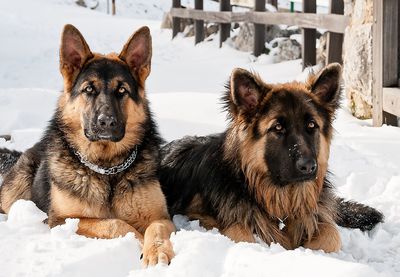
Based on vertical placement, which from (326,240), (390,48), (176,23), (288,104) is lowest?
(326,240)

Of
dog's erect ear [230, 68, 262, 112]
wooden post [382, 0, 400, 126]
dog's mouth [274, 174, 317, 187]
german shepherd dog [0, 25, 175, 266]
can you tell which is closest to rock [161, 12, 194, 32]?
wooden post [382, 0, 400, 126]

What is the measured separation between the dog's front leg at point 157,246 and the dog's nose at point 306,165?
1.03m

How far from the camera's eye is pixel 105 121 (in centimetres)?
432

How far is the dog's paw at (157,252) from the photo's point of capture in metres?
3.51

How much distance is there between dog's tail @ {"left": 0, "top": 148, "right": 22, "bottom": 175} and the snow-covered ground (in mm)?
874

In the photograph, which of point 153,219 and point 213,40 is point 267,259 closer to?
point 153,219

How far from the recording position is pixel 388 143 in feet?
23.6

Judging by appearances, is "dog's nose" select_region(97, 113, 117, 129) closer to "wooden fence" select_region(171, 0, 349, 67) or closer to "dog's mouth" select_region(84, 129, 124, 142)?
"dog's mouth" select_region(84, 129, 124, 142)

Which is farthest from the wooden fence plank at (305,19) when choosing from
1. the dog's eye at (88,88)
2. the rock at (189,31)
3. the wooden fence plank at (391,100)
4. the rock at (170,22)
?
the dog's eye at (88,88)

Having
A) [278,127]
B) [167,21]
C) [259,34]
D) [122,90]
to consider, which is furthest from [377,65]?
[167,21]

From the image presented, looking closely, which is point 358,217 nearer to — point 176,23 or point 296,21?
point 296,21

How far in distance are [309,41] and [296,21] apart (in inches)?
21.0

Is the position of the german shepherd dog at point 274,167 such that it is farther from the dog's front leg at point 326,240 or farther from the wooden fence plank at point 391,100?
the wooden fence plank at point 391,100

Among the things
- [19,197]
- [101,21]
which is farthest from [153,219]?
[101,21]
